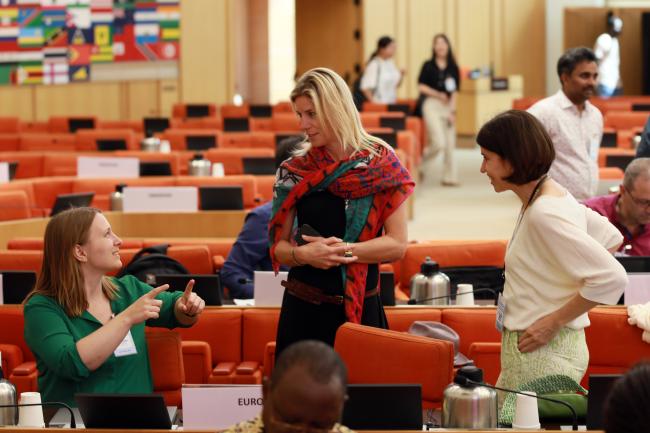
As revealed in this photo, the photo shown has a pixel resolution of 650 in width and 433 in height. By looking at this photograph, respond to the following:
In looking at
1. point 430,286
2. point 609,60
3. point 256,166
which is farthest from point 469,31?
point 430,286

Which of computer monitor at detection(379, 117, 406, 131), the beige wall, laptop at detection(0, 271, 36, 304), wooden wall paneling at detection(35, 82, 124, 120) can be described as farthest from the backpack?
the beige wall

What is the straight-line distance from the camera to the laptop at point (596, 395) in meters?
3.39

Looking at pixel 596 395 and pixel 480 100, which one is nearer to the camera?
pixel 596 395

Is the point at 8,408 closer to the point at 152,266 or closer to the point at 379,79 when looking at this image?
the point at 152,266

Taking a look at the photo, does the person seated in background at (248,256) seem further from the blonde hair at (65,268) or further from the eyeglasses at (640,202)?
the blonde hair at (65,268)

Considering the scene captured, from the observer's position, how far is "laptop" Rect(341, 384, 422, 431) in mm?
3371

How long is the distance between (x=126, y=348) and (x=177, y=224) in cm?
479

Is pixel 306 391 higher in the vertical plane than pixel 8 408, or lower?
higher

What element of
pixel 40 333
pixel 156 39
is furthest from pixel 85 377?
pixel 156 39

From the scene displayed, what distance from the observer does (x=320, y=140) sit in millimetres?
3977

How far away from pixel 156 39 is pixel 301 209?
16682 mm

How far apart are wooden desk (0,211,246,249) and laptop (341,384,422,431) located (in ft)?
17.5

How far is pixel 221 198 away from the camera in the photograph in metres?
9.00

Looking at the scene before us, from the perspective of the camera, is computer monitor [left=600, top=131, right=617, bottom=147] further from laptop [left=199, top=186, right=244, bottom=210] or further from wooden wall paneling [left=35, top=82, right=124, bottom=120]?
wooden wall paneling [left=35, top=82, right=124, bottom=120]
